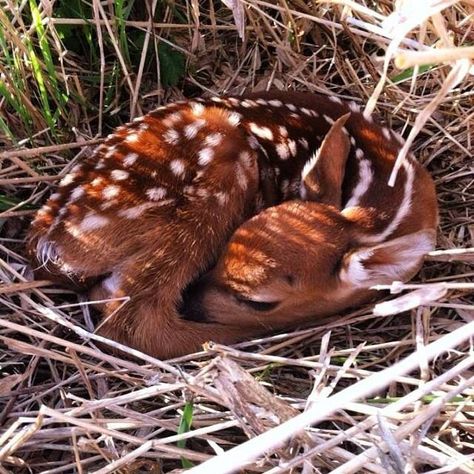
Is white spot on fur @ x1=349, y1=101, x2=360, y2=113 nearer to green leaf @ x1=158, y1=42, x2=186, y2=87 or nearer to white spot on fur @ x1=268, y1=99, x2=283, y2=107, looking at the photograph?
white spot on fur @ x1=268, y1=99, x2=283, y2=107

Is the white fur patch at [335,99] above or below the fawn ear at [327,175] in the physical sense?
above

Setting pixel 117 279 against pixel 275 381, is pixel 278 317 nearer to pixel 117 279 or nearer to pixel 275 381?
pixel 275 381

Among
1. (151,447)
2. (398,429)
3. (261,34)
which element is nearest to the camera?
(398,429)

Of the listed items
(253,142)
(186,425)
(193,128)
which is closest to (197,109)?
(193,128)

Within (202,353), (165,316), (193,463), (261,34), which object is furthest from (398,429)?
(261,34)

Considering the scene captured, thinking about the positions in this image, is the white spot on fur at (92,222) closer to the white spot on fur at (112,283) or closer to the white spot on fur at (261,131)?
the white spot on fur at (112,283)

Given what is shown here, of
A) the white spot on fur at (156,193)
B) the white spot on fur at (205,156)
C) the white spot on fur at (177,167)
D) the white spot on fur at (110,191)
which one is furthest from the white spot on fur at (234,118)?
the white spot on fur at (110,191)
